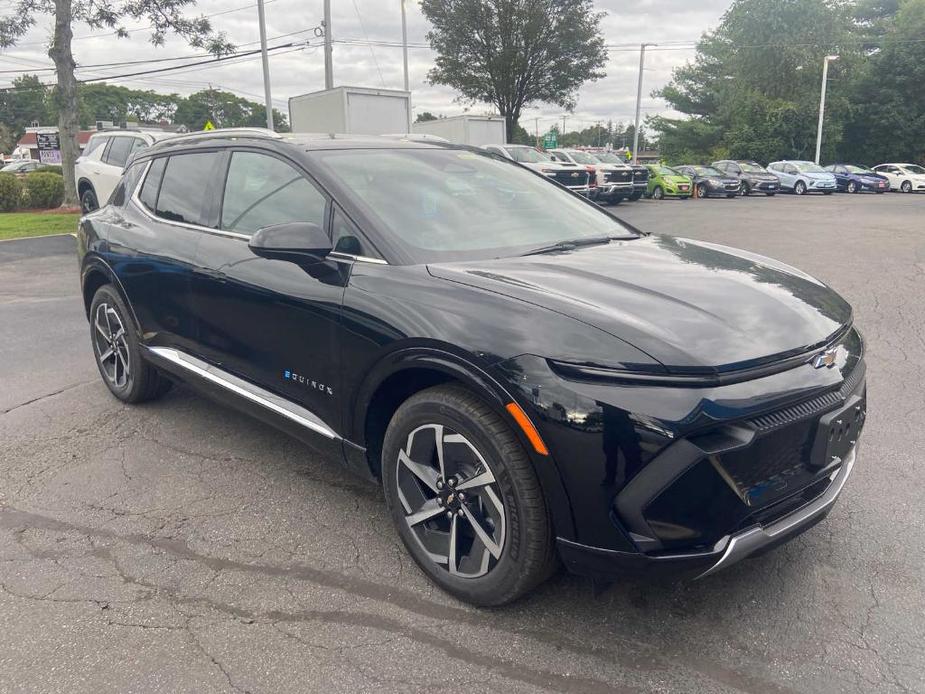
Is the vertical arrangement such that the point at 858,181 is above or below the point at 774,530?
below

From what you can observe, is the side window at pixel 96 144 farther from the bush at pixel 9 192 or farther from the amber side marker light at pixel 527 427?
the amber side marker light at pixel 527 427

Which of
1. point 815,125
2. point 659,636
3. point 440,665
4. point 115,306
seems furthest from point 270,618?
point 815,125

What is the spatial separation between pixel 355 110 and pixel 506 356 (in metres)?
17.2

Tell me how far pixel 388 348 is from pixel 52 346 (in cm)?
486

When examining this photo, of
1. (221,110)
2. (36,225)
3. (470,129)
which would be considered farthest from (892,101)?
(221,110)

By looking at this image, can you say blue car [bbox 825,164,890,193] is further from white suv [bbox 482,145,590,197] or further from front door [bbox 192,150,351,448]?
front door [bbox 192,150,351,448]

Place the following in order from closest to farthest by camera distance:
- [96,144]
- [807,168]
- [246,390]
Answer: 1. [246,390]
2. [96,144]
3. [807,168]

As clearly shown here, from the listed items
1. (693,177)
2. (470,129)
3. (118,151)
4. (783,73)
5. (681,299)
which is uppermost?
(783,73)

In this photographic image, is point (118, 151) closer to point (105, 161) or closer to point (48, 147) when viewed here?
Answer: point (105, 161)

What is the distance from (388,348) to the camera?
8.73 feet

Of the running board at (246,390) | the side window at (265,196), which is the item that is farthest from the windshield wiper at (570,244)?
the running board at (246,390)

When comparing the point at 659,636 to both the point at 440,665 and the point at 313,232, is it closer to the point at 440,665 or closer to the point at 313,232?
the point at 440,665

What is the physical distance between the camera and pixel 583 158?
23531mm

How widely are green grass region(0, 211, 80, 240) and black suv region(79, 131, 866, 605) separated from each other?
40.4ft
